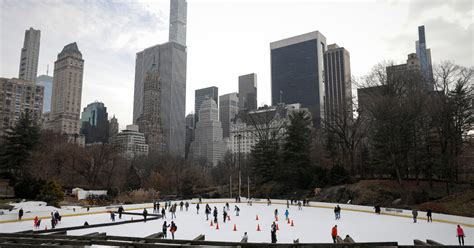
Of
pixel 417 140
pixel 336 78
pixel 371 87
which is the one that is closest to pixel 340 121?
pixel 371 87

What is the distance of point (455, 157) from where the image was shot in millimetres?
35688

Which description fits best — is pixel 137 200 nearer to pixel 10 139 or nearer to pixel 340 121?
pixel 10 139

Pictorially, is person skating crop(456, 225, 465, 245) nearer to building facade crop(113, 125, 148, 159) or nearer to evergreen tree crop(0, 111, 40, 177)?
evergreen tree crop(0, 111, 40, 177)

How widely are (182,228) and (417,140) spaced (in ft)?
108

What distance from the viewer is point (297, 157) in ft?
181

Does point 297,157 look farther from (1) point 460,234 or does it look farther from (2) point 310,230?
(1) point 460,234

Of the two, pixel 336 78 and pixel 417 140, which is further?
pixel 336 78

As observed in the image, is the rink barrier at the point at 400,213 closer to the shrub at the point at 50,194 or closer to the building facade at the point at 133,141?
the shrub at the point at 50,194

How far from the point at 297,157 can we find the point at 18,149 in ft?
144

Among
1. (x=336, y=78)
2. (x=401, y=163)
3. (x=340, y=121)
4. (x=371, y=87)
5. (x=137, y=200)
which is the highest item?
(x=336, y=78)

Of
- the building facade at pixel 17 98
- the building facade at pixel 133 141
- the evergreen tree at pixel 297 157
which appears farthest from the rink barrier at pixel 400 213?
the building facade at pixel 17 98

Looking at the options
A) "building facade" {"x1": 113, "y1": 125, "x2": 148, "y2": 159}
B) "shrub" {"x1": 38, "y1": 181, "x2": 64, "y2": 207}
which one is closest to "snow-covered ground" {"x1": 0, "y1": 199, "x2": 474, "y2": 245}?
"shrub" {"x1": 38, "y1": 181, "x2": 64, "y2": 207}

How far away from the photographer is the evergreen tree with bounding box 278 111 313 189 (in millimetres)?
53750

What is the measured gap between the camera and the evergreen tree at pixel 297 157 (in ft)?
176
